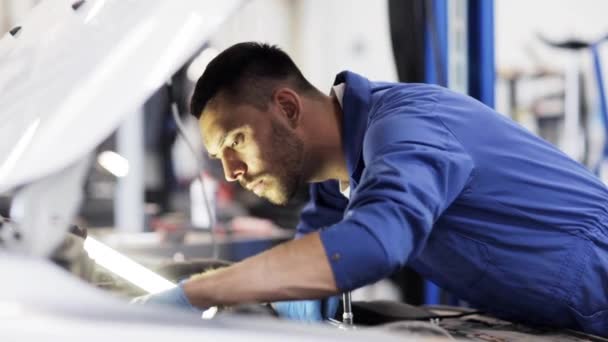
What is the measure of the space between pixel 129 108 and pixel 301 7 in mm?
6062

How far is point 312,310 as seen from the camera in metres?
1.56

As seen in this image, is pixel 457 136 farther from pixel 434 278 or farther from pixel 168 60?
pixel 168 60

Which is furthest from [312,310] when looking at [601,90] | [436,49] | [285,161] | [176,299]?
[601,90]

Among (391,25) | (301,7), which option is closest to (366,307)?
(391,25)

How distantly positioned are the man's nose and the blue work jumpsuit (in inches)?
7.8

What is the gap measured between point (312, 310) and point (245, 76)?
47 centimetres

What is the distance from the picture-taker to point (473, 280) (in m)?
1.51

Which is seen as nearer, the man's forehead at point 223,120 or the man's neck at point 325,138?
the man's forehead at point 223,120

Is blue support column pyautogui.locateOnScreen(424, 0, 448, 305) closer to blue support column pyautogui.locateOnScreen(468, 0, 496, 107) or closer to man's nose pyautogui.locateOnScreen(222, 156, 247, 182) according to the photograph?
blue support column pyautogui.locateOnScreen(468, 0, 496, 107)

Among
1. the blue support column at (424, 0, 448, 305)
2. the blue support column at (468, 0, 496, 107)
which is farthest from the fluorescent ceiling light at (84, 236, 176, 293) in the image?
the blue support column at (468, 0, 496, 107)

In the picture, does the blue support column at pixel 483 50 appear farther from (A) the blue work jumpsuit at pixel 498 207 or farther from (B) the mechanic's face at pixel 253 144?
(B) the mechanic's face at pixel 253 144

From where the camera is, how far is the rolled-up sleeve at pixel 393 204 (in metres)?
1.06

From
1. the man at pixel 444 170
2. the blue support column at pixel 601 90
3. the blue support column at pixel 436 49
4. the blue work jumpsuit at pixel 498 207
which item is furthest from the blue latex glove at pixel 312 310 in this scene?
the blue support column at pixel 601 90

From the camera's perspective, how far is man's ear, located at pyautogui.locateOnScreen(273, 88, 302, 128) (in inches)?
60.5
